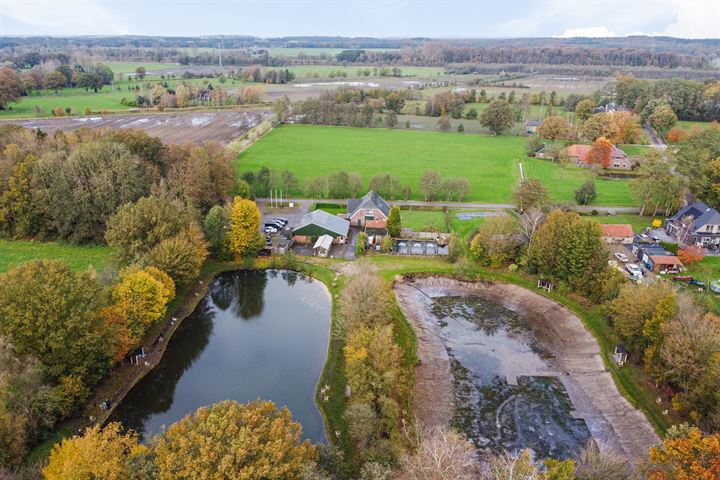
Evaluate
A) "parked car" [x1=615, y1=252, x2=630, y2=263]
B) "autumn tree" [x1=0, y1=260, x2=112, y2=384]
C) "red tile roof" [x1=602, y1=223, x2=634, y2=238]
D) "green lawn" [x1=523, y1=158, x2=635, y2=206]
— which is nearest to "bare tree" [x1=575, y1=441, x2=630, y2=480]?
"autumn tree" [x1=0, y1=260, x2=112, y2=384]

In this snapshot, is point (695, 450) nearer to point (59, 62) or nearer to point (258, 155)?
point (258, 155)

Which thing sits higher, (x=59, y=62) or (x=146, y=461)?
(x=59, y=62)

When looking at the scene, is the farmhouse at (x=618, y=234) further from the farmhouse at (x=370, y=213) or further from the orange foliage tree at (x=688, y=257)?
the farmhouse at (x=370, y=213)

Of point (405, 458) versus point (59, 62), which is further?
point (59, 62)

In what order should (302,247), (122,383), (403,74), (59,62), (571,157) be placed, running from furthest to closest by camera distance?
(403,74), (59,62), (571,157), (302,247), (122,383)

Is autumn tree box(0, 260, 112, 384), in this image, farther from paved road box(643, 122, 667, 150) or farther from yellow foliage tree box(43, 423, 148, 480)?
paved road box(643, 122, 667, 150)

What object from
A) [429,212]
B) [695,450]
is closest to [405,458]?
[695,450]

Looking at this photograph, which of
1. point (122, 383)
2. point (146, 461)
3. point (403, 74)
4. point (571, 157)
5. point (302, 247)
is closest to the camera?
point (146, 461)
